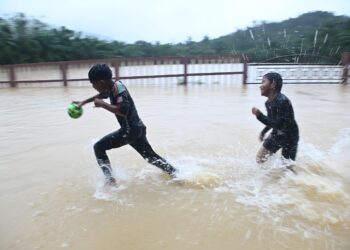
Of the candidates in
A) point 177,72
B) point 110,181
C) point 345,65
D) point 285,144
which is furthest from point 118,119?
point 345,65

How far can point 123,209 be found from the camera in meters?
3.61

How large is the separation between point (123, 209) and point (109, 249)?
0.72m

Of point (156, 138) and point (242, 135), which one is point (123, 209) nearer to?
point (156, 138)

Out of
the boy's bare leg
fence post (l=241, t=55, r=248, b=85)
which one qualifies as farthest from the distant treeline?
the boy's bare leg

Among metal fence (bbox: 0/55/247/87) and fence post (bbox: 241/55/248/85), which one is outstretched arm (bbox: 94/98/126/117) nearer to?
metal fence (bbox: 0/55/247/87)

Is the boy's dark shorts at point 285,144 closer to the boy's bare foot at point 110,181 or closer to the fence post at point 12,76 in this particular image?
the boy's bare foot at point 110,181

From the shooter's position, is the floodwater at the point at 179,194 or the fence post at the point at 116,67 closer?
the floodwater at the point at 179,194

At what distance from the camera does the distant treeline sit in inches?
626

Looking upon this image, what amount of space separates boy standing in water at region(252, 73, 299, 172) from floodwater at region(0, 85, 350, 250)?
1.03 ft

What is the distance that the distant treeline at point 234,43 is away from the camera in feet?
52.2

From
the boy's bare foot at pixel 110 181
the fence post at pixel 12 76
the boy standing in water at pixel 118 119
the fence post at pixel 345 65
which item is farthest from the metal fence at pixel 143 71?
the boy's bare foot at pixel 110 181

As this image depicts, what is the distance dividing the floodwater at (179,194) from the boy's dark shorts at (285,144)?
22cm

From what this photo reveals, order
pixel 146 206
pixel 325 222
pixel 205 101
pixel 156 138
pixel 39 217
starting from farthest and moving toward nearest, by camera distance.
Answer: pixel 205 101 < pixel 156 138 < pixel 146 206 < pixel 39 217 < pixel 325 222

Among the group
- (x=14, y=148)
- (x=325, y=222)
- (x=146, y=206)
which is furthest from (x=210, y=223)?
(x=14, y=148)
